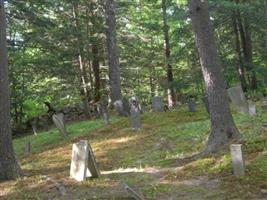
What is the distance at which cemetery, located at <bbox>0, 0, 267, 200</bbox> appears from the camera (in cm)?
836

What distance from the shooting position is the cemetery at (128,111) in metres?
8.36

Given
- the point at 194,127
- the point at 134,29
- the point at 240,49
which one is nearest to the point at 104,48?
the point at 134,29

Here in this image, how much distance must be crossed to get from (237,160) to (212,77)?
2.68 meters

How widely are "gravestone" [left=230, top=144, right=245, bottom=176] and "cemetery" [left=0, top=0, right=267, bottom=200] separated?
0.02 metres

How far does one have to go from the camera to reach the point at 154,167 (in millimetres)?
9984

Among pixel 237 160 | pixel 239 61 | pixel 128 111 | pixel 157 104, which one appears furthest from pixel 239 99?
pixel 237 160

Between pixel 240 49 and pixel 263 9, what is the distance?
278 cm

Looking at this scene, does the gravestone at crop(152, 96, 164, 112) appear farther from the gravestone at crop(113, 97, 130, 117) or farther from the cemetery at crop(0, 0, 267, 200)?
the gravestone at crop(113, 97, 130, 117)

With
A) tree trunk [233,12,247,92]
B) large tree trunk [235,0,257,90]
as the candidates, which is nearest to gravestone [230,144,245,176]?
large tree trunk [235,0,257,90]

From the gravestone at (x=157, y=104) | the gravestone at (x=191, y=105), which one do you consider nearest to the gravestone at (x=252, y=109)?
the gravestone at (x=191, y=105)

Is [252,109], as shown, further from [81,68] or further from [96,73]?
[96,73]

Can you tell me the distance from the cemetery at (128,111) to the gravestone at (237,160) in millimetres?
18

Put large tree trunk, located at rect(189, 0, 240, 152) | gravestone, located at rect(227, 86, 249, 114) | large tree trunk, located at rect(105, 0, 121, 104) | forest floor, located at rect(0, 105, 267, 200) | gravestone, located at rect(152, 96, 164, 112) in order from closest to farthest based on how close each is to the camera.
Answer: forest floor, located at rect(0, 105, 267, 200) < large tree trunk, located at rect(189, 0, 240, 152) < gravestone, located at rect(227, 86, 249, 114) < gravestone, located at rect(152, 96, 164, 112) < large tree trunk, located at rect(105, 0, 121, 104)

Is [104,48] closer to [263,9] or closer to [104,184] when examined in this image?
[263,9]
